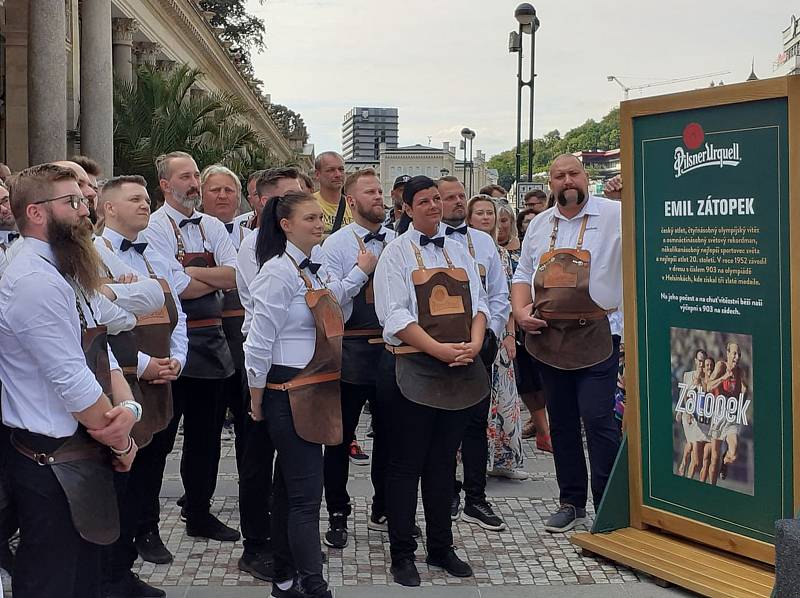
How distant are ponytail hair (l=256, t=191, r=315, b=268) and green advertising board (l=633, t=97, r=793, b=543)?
6.48ft

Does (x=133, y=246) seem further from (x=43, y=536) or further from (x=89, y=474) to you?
(x=43, y=536)

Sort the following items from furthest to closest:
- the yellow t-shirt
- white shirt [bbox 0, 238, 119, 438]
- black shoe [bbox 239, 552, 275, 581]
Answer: the yellow t-shirt → black shoe [bbox 239, 552, 275, 581] → white shirt [bbox 0, 238, 119, 438]

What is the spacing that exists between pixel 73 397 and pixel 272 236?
1.67 metres

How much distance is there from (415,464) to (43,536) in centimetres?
230

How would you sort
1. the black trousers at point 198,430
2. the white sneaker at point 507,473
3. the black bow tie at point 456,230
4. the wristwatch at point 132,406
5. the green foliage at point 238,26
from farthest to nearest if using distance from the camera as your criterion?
1. the green foliage at point 238,26
2. the white sneaker at point 507,473
3. the black bow tie at point 456,230
4. the black trousers at point 198,430
5. the wristwatch at point 132,406

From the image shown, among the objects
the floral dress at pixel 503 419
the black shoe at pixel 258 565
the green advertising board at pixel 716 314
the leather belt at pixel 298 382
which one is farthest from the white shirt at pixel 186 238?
the green advertising board at pixel 716 314

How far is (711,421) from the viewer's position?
5.11 metres

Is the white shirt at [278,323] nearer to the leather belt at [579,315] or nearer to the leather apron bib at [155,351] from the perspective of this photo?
the leather apron bib at [155,351]

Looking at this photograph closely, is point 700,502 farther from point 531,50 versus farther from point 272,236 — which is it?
point 531,50

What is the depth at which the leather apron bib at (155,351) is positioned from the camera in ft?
16.1

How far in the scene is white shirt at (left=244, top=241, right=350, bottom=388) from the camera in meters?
4.57

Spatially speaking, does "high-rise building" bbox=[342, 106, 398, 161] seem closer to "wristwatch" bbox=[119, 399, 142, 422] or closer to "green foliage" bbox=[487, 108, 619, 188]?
"green foliage" bbox=[487, 108, 619, 188]

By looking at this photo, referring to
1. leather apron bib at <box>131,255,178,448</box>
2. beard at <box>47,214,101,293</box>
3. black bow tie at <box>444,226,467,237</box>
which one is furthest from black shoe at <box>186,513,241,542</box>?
beard at <box>47,214,101,293</box>

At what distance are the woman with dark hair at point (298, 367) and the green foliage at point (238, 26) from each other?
47.1 meters
